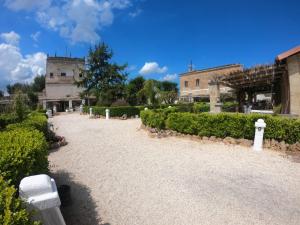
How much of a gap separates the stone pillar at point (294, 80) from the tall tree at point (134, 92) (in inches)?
998

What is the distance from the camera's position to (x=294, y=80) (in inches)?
372

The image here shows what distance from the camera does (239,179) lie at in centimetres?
501

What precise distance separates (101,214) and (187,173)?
103 inches

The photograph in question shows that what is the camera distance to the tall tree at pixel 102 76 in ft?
111

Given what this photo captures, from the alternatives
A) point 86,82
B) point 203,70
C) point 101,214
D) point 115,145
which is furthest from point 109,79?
point 101,214

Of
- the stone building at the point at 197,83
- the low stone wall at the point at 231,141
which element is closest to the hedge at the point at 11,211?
the low stone wall at the point at 231,141

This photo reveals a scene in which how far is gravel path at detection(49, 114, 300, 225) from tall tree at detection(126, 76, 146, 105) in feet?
88.5

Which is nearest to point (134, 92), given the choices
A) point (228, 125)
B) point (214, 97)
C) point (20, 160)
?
point (214, 97)

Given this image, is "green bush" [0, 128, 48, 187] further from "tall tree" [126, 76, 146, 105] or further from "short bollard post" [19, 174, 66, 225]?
"tall tree" [126, 76, 146, 105]

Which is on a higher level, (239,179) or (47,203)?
(47,203)

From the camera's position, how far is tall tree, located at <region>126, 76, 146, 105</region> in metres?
35.2

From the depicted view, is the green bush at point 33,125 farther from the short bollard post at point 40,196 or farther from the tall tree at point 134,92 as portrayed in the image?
the tall tree at point 134,92

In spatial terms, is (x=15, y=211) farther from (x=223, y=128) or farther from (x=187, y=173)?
(x=223, y=128)

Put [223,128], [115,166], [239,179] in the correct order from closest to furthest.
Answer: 1. [239,179]
2. [115,166]
3. [223,128]
